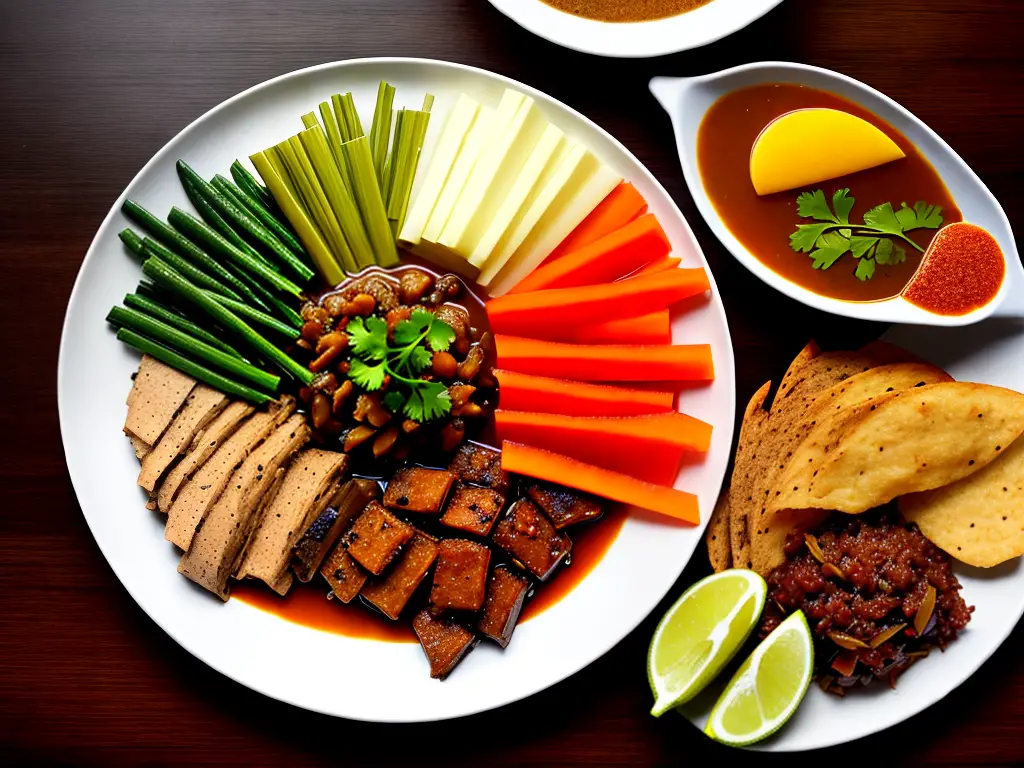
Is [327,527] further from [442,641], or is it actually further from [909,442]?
[909,442]

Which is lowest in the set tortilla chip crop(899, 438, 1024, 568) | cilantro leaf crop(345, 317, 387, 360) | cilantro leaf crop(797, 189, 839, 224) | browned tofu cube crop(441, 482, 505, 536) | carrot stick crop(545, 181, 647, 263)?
browned tofu cube crop(441, 482, 505, 536)

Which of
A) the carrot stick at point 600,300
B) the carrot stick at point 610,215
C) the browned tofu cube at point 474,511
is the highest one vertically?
the carrot stick at point 610,215

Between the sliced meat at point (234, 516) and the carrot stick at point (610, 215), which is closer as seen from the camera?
the sliced meat at point (234, 516)

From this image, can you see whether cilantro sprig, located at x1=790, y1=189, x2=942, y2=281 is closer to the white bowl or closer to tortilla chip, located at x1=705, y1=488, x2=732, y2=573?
the white bowl

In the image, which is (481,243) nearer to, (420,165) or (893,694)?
(420,165)

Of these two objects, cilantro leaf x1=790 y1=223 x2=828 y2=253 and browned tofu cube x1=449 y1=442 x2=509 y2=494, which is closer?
cilantro leaf x1=790 y1=223 x2=828 y2=253

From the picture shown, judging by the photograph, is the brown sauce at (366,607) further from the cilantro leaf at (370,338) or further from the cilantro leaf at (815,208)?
the cilantro leaf at (815,208)

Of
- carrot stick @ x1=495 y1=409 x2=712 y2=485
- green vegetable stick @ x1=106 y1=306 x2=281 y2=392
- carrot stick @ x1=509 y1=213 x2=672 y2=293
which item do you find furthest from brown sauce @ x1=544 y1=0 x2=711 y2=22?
green vegetable stick @ x1=106 y1=306 x2=281 y2=392

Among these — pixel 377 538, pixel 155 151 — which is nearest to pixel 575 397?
pixel 377 538

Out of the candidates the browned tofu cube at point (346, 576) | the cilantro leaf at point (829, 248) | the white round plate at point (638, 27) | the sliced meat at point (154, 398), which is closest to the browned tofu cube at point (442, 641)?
the browned tofu cube at point (346, 576)
